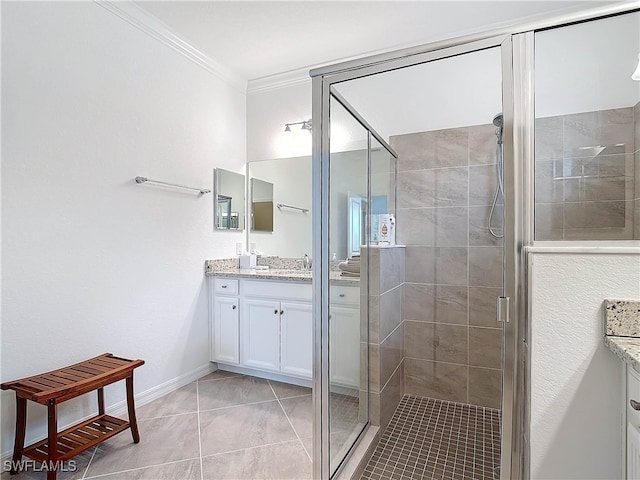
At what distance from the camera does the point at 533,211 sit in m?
1.15

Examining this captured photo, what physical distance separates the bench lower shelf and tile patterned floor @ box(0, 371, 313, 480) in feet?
0.35

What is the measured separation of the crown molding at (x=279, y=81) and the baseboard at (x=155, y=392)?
251cm

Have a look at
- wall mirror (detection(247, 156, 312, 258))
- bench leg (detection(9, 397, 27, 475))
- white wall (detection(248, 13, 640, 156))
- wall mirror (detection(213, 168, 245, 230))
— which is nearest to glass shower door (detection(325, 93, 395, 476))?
white wall (detection(248, 13, 640, 156))

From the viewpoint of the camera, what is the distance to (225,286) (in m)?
2.89

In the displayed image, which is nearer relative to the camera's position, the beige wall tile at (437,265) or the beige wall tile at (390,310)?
the beige wall tile at (390,310)

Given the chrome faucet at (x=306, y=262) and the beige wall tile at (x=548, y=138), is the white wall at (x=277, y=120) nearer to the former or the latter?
the chrome faucet at (x=306, y=262)

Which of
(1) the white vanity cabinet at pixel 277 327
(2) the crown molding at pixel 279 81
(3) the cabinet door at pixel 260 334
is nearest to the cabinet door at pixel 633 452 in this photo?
(1) the white vanity cabinet at pixel 277 327

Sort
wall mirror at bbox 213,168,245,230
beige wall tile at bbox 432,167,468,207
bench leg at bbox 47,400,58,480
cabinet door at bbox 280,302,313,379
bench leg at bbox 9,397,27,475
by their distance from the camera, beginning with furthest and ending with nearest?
wall mirror at bbox 213,168,245,230 → cabinet door at bbox 280,302,313,379 → beige wall tile at bbox 432,167,468,207 → bench leg at bbox 9,397,27,475 → bench leg at bbox 47,400,58,480

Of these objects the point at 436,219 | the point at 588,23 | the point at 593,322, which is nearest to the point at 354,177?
the point at 436,219

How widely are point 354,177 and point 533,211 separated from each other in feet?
2.96

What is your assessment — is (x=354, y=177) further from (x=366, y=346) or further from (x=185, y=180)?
(x=185, y=180)

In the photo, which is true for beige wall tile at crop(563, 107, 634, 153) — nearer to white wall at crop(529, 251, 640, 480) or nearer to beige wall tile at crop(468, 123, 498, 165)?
white wall at crop(529, 251, 640, 480)

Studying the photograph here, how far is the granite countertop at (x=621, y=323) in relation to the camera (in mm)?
1001

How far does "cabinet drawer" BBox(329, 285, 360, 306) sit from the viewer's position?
1.59 metres
